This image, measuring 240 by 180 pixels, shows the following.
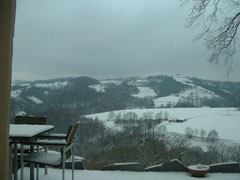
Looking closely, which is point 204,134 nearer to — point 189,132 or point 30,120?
point 189,132

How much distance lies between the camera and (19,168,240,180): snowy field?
3521 millimetres

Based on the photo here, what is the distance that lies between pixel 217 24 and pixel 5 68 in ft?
10.1

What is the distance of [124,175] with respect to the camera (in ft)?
12.3

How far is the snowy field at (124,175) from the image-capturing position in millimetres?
3521

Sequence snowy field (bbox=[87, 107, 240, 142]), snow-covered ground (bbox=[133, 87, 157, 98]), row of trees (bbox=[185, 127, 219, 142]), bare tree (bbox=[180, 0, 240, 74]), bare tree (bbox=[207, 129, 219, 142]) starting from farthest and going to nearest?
snow-covered ground (bbox=[133, 87, 157, 98]), snowy field (bbox=[87, 107, 240, 142]), row of trees (bbox=[185, 127, 219, 142]), bare tree (bbox=[207, 129, 219, 142]), bare tree (bbox=[180, 0, 240, 74])

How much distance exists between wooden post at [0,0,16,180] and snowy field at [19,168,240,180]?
2060mm

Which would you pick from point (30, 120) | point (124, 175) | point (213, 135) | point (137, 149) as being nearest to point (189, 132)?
point (213, 135)

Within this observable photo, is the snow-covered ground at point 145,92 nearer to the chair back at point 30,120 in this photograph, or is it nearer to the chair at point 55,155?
the chair back at point 30,120

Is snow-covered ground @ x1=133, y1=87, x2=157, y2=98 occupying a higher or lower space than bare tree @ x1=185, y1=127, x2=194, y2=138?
higher

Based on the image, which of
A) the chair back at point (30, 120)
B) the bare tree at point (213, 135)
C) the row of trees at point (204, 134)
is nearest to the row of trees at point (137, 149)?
the bare tree at point (213, 135)

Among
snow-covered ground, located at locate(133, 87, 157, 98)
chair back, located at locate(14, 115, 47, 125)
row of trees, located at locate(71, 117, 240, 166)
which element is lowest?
row of trees, located at locate(71, 117, 240, 166)

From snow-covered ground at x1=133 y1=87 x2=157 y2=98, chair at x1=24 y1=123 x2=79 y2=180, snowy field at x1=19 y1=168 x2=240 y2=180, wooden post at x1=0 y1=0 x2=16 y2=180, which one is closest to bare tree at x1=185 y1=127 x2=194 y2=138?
snow-covered ground at x1=133 y1=87 x2=157 y2=98

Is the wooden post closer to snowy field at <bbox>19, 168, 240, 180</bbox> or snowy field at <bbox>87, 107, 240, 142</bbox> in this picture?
snowy field at <bbox>19, 168, 240, 180</bbox>

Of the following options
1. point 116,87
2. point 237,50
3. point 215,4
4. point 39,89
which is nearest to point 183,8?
point 215,4
